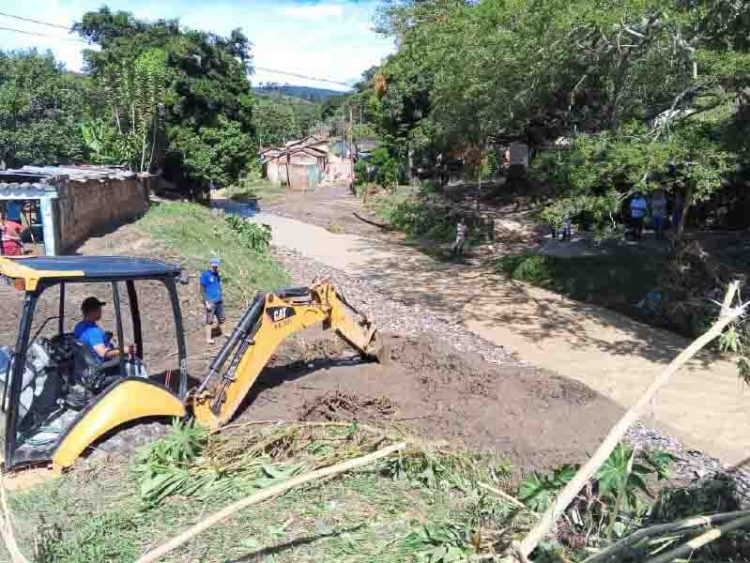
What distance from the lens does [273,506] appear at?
16.8ft

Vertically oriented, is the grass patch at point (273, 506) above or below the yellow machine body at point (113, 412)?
below

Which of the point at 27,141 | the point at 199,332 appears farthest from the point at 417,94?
the point at 199,332

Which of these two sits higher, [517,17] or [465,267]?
[517,17]

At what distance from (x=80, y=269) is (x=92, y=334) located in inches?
32.2

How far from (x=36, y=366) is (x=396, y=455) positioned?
3.11m

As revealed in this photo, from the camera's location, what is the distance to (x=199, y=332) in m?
12.8

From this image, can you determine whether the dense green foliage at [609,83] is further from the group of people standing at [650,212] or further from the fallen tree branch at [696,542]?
the fallen tree branch at [696,542]

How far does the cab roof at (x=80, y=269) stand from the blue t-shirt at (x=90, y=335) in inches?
22.4

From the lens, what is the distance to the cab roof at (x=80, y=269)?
5441mm

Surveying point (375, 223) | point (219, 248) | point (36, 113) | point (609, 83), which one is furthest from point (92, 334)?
point (36, 113)

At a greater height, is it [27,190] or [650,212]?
[27,190]

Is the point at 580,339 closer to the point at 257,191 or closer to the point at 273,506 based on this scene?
the point at 273,506

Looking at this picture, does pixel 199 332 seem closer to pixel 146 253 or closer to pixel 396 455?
pixel 146 253

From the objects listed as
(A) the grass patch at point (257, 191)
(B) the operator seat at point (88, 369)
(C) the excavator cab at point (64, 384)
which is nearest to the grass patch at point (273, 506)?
(C) the excavator cab at point (64, 384)
